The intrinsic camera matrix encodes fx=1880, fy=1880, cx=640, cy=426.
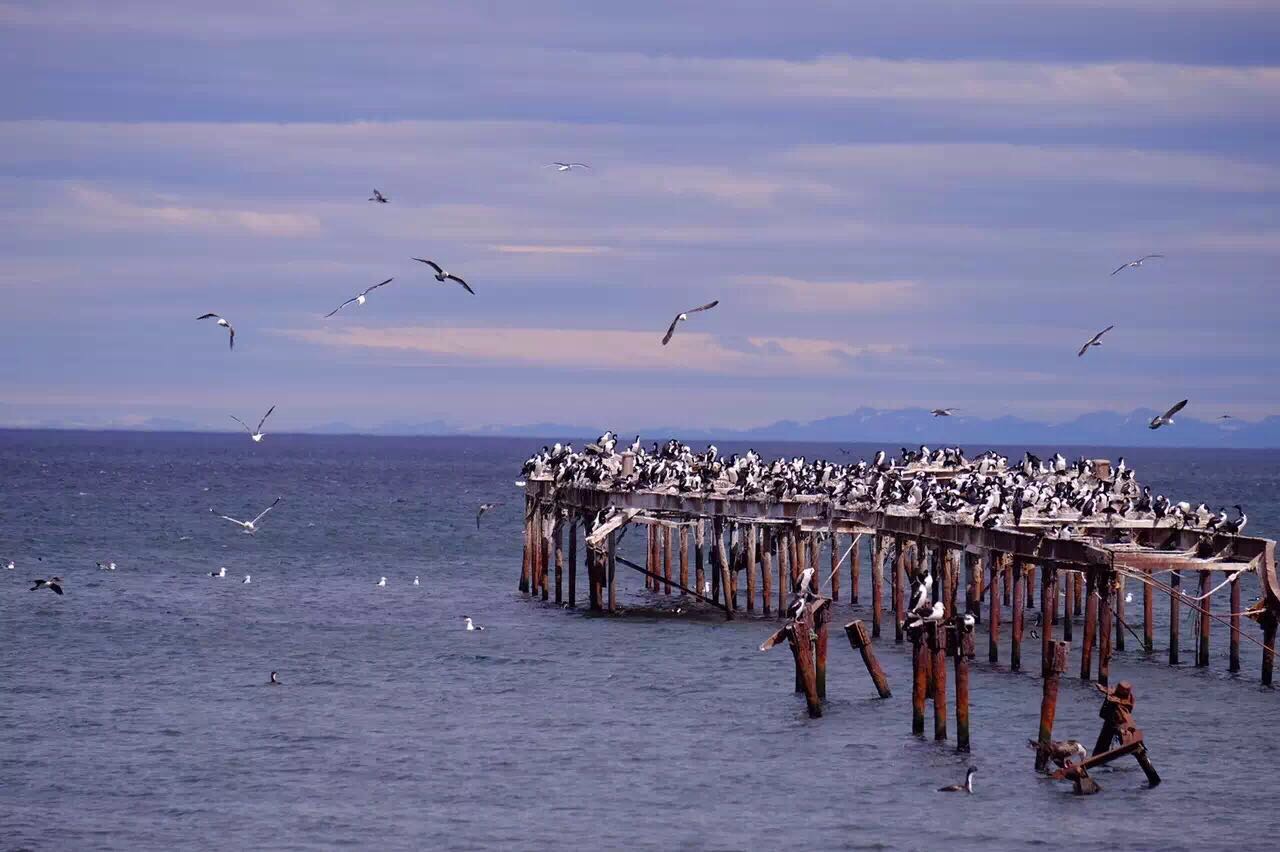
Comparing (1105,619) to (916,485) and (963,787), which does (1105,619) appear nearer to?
(963,787)

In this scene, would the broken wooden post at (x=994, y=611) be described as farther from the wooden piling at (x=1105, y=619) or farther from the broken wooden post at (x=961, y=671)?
the broken wooden post at (x=961, y=671)

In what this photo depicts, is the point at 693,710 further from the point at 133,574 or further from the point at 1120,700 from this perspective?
the point at 133,574

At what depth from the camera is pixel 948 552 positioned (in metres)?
45.1

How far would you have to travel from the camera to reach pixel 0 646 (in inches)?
1855

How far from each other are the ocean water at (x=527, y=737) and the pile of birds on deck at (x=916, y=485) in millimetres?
3444

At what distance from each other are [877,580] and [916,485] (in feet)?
9.14

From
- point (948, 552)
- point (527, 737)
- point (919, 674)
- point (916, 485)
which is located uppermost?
point (916, 485)

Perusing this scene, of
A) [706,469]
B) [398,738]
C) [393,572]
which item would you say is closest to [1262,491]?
[393,572]

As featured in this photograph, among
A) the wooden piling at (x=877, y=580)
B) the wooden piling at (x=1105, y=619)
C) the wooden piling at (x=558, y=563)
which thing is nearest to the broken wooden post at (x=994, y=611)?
the wooden piling at (x=877, y=580)

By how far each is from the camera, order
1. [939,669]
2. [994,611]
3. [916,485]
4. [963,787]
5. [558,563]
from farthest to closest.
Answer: [558,563] < [916,485] < [994,611] < [939,669] < [963,787]

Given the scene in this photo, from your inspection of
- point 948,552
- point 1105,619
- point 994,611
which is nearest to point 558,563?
point 948,552

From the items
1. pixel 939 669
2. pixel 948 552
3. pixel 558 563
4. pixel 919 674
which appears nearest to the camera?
pixel 939 669

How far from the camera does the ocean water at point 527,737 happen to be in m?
28.3

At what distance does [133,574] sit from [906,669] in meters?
35.5
